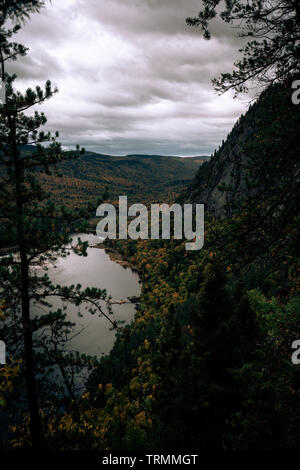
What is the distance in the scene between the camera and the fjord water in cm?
5810

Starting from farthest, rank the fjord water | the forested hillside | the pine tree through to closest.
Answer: the fjord water, the pine tree, the forested hillside

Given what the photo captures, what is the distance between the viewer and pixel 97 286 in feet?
290

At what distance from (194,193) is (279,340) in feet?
499

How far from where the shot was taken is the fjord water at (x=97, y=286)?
5810 centimetres

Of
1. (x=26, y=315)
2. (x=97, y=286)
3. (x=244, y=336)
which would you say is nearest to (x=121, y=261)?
(x=97, y=286)

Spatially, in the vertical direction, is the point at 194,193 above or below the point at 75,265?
above

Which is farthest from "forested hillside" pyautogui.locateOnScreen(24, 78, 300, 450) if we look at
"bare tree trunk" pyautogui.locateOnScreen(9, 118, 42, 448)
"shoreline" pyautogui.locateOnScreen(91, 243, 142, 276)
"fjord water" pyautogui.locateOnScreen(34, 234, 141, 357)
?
"shoreline" pyautogui.locateOnScreen(91, 243, 142, 276)

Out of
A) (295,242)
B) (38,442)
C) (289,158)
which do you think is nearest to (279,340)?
(295,242)

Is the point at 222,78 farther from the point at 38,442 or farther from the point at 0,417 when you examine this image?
the point at 0,417

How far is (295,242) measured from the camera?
4727mm

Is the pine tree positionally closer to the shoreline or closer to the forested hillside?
the forested hillside

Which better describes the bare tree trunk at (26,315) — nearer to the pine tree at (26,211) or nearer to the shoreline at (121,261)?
the pine tree at (26,211)

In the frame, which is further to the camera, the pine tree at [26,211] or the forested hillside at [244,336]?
the pine tree at [26,211]

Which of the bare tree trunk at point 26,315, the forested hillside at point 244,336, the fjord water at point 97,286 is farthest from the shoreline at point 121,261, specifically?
the bare tree trunk at point 26,315
